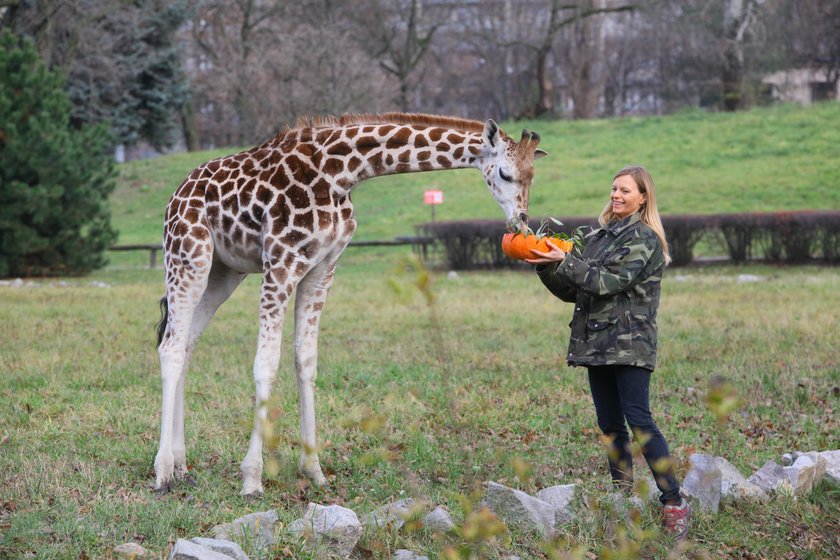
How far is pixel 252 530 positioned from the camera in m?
4.93

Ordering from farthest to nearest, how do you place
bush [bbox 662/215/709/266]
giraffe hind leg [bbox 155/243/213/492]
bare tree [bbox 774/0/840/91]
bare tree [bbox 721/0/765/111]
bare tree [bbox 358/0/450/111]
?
1. bare tree [bbox 774/0/840/91]
2. bare tree [bbox 358/0/450/111]
3. bare tree [bbox 721/0/765/111]
4. bush [bbox 662/215/709/266]
5. giraffe hind leg [bbox 155/243/213/492]

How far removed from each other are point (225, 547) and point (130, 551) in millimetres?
587

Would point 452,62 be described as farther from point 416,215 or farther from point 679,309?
point 679,309

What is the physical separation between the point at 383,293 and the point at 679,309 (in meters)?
5.08

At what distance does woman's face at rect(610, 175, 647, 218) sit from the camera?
18.6 ft

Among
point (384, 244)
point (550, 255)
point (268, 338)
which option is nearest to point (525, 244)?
point (550, 255)

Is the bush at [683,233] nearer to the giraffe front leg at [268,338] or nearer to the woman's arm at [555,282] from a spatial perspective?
the woman's arm at [555,282]

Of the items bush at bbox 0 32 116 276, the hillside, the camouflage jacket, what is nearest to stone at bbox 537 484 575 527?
the camouflage jacket

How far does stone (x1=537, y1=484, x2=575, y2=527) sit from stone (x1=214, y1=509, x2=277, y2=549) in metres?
1.56

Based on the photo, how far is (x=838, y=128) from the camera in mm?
32250

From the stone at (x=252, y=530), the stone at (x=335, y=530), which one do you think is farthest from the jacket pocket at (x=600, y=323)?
the stone at (x=252, y=530)

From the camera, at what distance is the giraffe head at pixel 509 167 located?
6078 millimetres

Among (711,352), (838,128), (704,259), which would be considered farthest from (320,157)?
(838,128)

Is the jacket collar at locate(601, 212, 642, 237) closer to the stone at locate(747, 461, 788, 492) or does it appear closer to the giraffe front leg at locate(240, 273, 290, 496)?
the stone at locate(747, 461, 788, 492)
